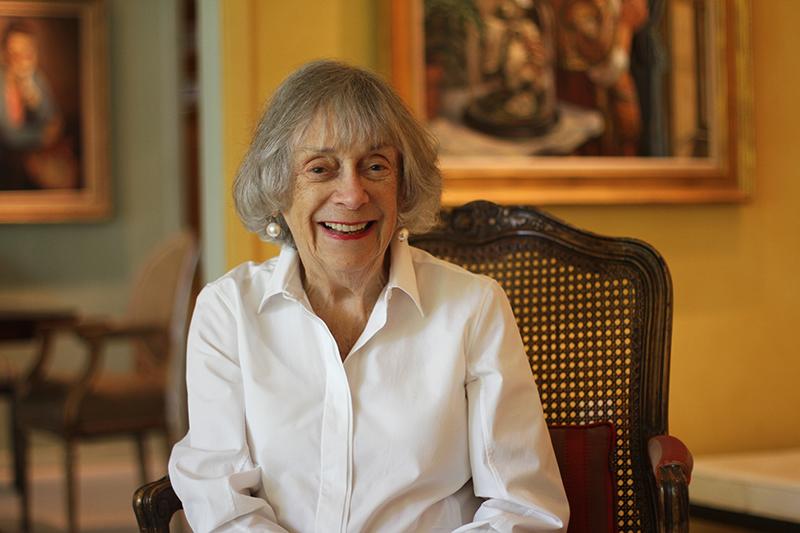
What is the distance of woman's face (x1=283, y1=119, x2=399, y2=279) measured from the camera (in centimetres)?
126

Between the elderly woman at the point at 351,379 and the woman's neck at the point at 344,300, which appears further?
the woman's neck at the point at 344,300

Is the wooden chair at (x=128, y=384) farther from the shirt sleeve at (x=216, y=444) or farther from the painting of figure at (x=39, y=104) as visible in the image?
the shirt sleeve at (x=216, y=444)

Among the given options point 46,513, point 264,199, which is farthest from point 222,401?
point 46,513

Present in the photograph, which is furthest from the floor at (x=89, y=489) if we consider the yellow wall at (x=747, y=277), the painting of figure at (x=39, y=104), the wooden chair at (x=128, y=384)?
the yellow wall at (x=747, y=277)

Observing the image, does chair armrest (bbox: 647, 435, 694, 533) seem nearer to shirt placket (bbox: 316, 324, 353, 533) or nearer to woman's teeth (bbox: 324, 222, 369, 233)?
shirt placket (bbox: 316, 324, 353, 533)

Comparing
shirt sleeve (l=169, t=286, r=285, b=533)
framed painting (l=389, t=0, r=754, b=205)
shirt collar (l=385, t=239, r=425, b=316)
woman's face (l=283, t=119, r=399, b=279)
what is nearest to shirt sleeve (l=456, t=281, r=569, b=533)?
shirt collar (l=385, t=239, r=425, b=316)

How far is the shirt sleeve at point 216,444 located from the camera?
47.5 inches

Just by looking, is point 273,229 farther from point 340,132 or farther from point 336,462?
point 336,462

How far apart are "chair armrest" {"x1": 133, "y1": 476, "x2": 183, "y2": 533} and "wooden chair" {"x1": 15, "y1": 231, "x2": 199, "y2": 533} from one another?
5.37ft

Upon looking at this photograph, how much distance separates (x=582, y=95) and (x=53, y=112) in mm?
3143

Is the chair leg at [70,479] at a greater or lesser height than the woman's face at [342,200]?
lesser

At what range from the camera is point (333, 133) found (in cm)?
126

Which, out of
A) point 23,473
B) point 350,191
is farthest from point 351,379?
point 23,473

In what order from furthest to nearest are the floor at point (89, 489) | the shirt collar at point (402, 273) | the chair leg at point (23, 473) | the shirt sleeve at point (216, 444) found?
the floor at point (89, 489)
the chair leg at point (23, 473)
the shirt collar at point (402, 273)
the shirt sleeve at point (216, 444)
